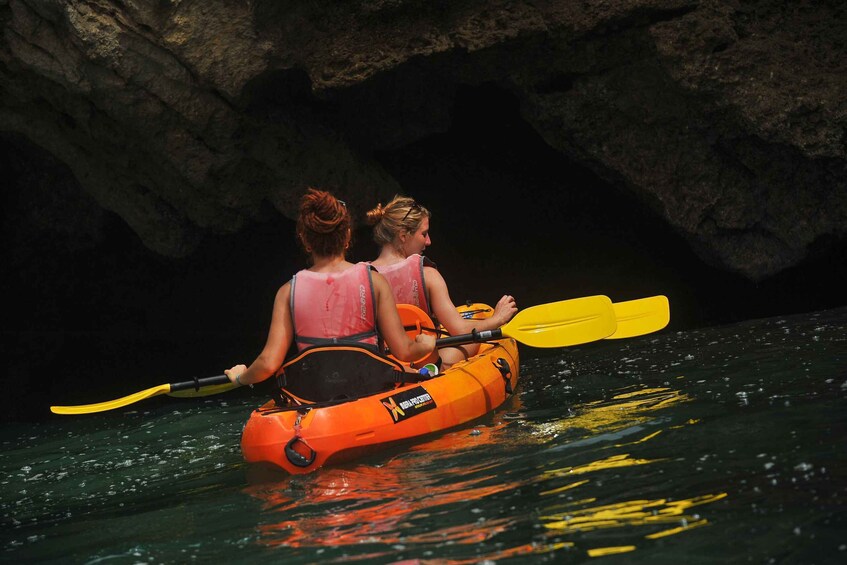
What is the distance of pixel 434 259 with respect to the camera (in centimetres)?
1243

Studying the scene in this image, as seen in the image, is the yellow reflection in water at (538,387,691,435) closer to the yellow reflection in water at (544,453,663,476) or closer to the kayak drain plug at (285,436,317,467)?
the yellow reflection in water at (544,453,663,476)

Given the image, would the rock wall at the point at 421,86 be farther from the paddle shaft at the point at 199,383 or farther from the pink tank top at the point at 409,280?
→ the paddle shaft at the point at 199,383

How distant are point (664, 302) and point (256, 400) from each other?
353 cm

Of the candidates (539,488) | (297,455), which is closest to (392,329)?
(297,455)

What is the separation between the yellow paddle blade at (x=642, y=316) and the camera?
21.2 feet

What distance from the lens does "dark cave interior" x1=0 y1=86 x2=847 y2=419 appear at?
35.7 feet

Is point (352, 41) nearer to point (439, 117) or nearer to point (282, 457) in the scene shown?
point (439, 117)

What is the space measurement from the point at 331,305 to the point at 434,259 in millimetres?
7605

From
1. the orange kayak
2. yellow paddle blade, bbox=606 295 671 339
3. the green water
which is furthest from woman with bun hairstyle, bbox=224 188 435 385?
yellow paddle blade, bbox=606 295 671 339

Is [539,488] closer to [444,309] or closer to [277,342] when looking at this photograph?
[277,342]

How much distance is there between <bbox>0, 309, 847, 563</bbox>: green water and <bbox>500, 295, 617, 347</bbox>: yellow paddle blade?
13.5 inches

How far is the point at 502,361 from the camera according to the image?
6176mm

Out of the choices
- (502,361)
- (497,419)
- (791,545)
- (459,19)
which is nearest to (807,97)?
(459,19)

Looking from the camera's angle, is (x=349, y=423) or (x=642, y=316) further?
(x=642, y=316)
